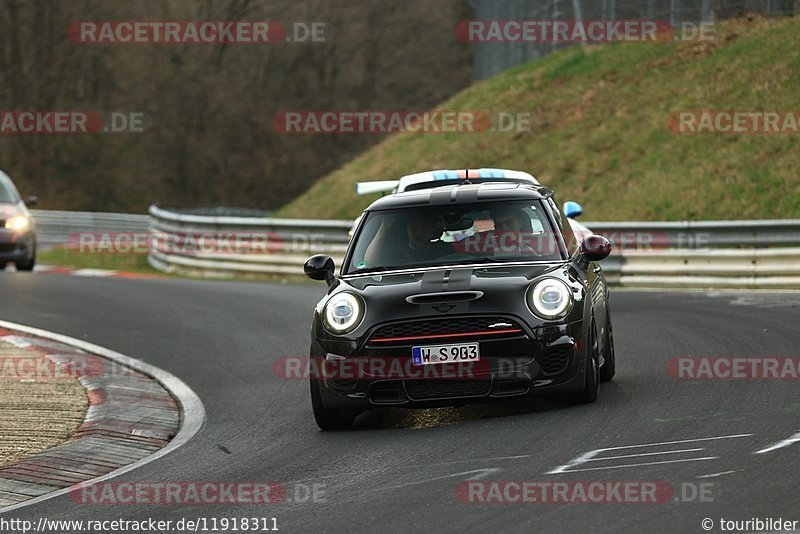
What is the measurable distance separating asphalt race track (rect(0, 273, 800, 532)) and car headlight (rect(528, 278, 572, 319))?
2.14ft

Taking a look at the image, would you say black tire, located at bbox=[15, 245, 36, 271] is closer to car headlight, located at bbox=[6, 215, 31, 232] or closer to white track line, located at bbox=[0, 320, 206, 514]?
car headlight, located at bbox=[6, 215, 31, 232]

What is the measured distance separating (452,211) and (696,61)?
70.9ft

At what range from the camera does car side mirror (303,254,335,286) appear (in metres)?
9.42

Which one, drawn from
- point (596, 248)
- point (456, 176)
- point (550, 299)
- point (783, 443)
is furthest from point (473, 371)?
point (456, 176)

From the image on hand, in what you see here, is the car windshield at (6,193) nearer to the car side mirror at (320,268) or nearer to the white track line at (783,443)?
the car side mirror at (320,268)

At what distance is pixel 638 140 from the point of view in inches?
1097

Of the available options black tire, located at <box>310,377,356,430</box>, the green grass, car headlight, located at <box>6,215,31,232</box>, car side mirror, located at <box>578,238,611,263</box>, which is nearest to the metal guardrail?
car headlight, located at <box>6,215,31,232</box>

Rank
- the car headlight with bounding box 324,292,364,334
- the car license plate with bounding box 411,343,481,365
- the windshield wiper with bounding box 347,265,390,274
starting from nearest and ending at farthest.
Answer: the car license plate with bounding box 411,343,481,365
the car headlight with bounding box 324,292,364,334
the windshield wiper with bounding box 347,265,390,274

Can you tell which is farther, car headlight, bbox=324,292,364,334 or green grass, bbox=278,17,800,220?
green grass, bbox=278,17,800,220

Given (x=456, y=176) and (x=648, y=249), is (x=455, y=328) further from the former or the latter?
(x=648, y=249)

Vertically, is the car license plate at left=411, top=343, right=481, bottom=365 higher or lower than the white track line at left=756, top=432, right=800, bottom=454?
higher

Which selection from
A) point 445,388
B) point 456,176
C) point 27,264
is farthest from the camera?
point 27,264

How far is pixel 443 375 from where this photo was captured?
832 cm

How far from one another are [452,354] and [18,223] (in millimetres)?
16367
